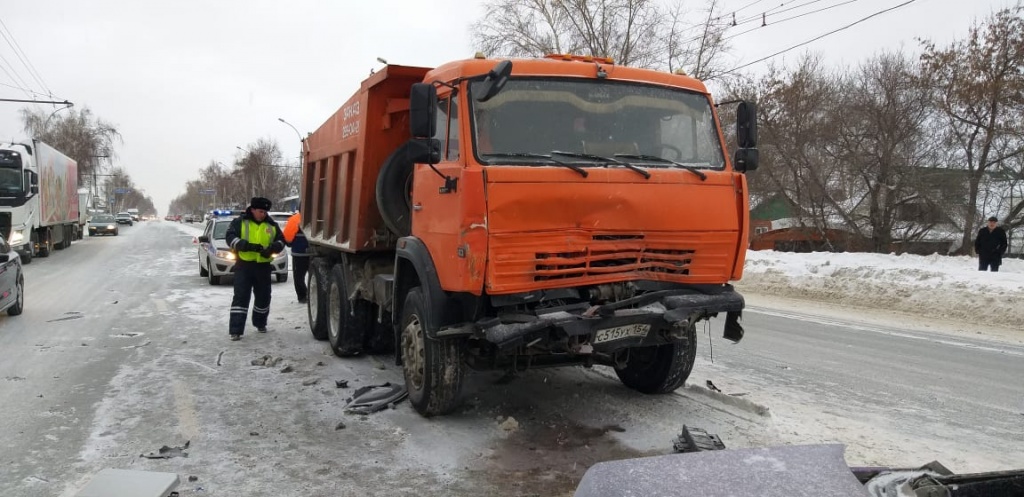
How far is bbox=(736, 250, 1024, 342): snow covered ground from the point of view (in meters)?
11.1

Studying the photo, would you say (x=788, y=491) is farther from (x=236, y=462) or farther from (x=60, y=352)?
(x=60, y=352)

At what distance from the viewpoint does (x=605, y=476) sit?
6.88ft

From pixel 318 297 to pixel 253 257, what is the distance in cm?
107

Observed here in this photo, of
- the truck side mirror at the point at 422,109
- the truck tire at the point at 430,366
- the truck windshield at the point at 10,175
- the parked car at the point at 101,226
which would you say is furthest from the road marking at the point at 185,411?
the parked car at the point at 101,226

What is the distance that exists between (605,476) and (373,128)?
16.7 feet

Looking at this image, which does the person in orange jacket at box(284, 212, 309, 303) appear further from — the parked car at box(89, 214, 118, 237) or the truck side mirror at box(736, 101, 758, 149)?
the parked car at box(89, 214, 118, 237)

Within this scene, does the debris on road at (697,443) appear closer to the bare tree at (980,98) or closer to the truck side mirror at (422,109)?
the truck side mirror at (422,109)

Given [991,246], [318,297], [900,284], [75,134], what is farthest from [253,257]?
[75,134]

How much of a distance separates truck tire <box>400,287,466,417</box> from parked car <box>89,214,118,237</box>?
46.1 metres

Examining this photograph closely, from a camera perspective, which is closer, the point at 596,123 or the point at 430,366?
the point at 596,123

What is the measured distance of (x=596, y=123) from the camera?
16.1ft

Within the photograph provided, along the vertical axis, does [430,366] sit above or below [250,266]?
below

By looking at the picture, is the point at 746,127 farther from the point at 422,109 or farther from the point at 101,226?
the point at 101,226

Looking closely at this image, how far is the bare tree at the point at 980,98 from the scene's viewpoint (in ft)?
66.9
